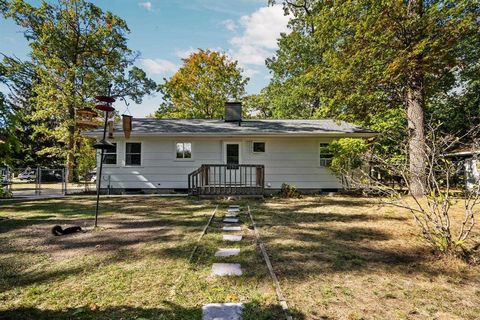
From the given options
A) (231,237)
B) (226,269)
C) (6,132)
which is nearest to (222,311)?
(226,269)

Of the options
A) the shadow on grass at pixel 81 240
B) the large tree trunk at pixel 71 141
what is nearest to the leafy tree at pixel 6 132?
the shadow on grass at pixel 81 240

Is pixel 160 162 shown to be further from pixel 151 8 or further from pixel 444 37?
pixel 444 37

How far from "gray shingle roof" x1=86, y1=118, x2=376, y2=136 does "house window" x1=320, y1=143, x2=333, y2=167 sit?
0.80 meters

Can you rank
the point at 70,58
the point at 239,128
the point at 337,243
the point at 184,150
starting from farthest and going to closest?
→ the point at 70,58, the point at 239,128, the point at 184,150, the point at 337,243

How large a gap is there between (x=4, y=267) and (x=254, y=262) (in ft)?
11.3

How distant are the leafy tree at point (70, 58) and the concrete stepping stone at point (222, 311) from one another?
20.0 meters

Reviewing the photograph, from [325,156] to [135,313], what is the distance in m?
12.4

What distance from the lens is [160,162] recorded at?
44.7ft

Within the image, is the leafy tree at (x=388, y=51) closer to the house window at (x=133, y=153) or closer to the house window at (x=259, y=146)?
the house window at (x=259, y=146)

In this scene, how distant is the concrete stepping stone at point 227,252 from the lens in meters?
4.42

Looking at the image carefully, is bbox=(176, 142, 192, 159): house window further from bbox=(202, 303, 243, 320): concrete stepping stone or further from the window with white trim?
bbox=(202, 303, 243, 320): concrete stepping stone

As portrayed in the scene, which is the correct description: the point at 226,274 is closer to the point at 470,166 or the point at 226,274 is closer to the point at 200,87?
the point at 470,166

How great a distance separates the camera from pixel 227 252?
14.9ft

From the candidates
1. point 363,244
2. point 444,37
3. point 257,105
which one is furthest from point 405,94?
point 257,105
